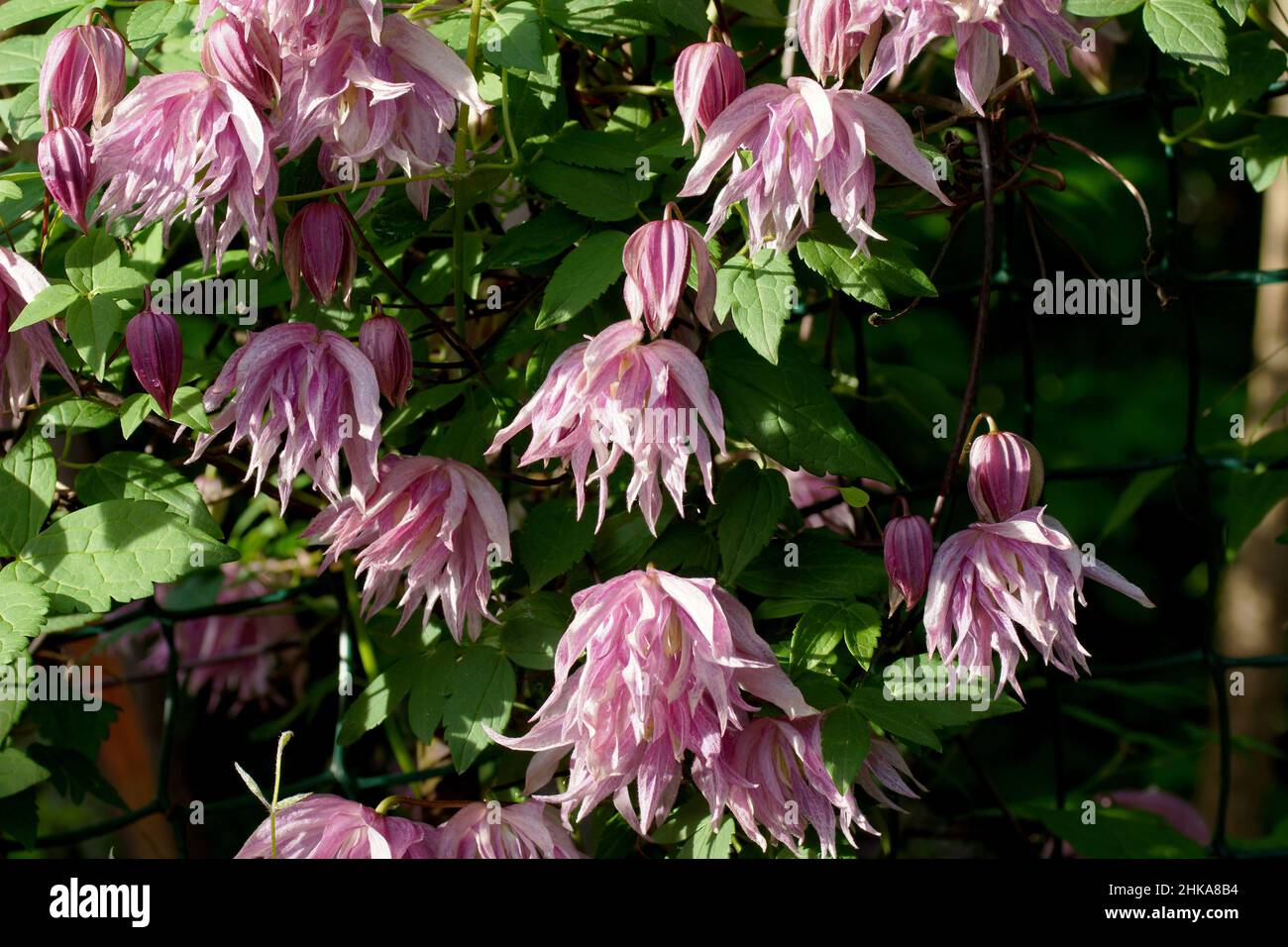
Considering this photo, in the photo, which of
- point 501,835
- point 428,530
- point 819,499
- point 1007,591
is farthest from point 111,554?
point 819,499

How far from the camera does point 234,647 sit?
4.37 feet

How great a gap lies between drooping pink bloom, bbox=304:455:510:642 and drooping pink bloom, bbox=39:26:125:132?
0.26 meters

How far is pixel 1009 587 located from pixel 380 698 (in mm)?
420

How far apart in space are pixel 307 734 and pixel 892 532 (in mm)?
831

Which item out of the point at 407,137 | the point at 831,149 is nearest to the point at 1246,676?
the point at 831,149

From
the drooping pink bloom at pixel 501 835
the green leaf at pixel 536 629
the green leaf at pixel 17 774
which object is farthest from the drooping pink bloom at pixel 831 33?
the green leaf at pixel 17 774

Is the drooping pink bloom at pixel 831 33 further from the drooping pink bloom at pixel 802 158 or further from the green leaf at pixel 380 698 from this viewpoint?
the green leaf at pixel 380 698

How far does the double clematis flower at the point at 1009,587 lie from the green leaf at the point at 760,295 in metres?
0.16

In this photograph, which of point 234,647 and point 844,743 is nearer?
point 844,743

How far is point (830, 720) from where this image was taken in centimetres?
73

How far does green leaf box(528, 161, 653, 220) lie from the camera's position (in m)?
0.76

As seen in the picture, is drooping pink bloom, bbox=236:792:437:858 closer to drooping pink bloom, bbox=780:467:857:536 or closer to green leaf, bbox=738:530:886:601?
green leaf, bbox=738:530:886:601

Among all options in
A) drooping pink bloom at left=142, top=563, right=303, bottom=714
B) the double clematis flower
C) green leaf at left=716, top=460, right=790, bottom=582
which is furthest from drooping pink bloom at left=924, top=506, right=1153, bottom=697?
drooping pink bloom at left=142, top=563, right=303, bottom=714

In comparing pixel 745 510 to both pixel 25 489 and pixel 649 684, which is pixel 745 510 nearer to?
pixel 649 684
